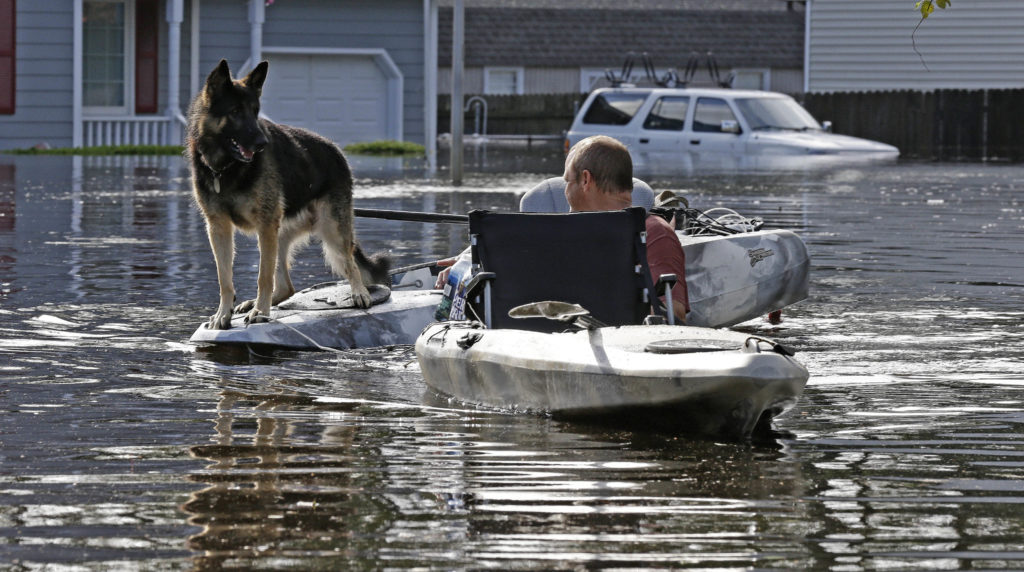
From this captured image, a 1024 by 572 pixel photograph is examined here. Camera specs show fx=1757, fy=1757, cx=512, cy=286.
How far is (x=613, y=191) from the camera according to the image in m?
7.74

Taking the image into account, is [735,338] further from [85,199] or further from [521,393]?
[85,199]

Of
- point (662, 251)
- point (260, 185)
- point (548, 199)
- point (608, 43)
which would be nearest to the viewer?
point (662, 251)

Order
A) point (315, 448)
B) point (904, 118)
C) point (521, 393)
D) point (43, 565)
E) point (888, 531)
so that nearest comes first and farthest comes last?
1. point (43, 565)
2. point (888, 531)
3. point (315, 448)
4. point (521, 393)
5. point (904, 118)

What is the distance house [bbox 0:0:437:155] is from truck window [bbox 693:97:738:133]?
18.3 feet

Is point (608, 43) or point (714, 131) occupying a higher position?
point (608, 43)

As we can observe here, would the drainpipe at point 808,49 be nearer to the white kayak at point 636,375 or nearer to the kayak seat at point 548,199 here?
the kayak seat at point 548,199

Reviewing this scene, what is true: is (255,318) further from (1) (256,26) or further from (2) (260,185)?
(1) (256,26)

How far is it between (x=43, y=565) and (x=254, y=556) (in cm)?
57

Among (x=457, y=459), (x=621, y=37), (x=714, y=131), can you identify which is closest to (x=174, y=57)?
(x=714, y=131)

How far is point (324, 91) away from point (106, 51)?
4.33 meters

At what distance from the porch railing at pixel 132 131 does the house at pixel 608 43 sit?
20.3 meters

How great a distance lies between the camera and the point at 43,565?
4836 mm

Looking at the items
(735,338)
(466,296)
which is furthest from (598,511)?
(466,296)

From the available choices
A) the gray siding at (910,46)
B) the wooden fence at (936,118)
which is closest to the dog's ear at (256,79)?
the wooden fence at (936,118)
